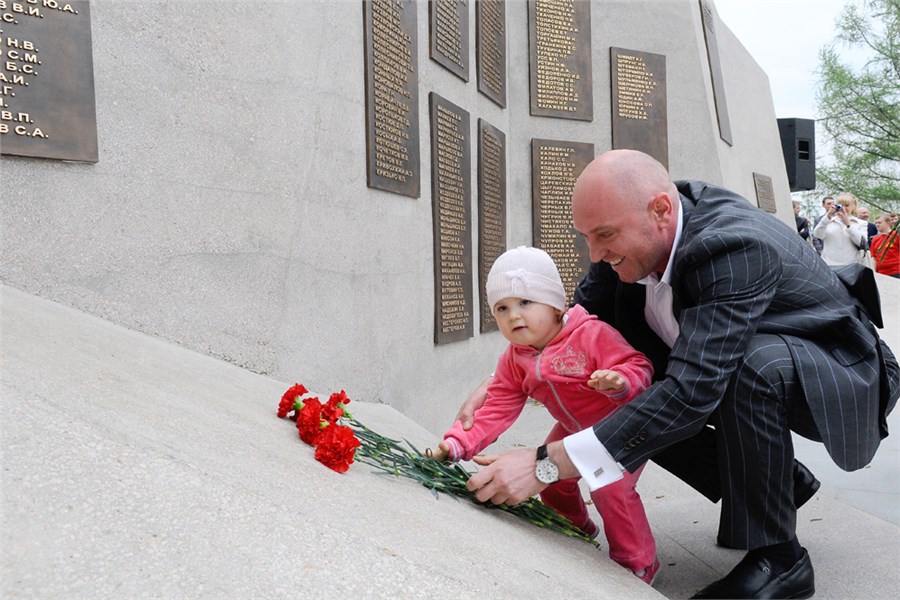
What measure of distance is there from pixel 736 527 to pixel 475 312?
3256 millimetres

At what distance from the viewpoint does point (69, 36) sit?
2154mm

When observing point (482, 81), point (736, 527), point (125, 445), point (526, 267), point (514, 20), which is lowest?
point (736, 527)

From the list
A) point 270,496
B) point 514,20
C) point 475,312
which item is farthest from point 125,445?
point 514,20

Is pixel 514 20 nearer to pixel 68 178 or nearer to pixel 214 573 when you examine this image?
pixel 68 178

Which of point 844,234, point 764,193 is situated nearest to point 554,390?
point 764,193

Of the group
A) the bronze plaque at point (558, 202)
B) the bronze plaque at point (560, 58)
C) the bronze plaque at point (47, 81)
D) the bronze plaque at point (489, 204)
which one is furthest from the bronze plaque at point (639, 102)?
the bronze plaque at point (47, 81)

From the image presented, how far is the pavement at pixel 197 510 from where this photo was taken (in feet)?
3.54

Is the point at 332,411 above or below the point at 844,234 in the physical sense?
below

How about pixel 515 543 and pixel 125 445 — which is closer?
pixel 125 445

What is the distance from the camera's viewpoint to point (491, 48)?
570cm

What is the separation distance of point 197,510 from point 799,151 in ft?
49.9

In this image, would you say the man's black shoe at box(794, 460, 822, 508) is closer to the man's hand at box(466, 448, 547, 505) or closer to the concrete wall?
the man's hand at box(466, 448, 547, 505)

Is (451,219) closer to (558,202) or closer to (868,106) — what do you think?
(558,202)

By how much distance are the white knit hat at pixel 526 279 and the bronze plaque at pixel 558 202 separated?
163 inches
